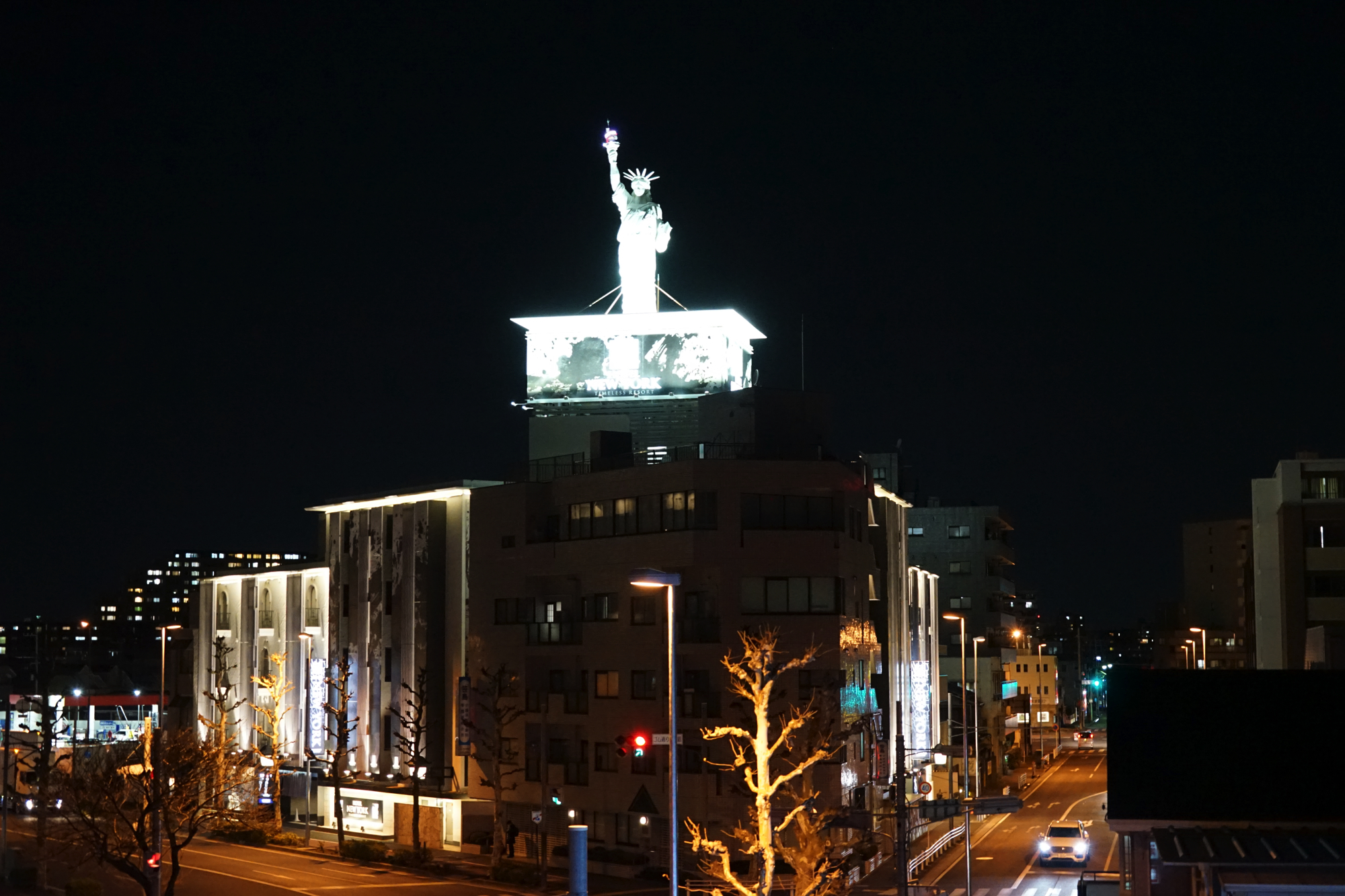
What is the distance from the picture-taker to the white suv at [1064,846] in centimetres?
5628

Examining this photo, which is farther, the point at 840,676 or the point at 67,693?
the point at 67,693

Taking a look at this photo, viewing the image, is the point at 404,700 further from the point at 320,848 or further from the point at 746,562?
the point at 746,562

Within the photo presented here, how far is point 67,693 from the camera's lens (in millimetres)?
124812

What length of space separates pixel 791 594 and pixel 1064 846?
14.3m

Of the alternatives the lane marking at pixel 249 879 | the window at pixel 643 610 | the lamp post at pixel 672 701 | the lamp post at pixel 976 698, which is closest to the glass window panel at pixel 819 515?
the window at pixel 643 610

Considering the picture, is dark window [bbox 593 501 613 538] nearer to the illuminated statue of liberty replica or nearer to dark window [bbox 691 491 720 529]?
dark window [bbox 691 491 720 529]

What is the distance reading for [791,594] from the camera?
5822 cm

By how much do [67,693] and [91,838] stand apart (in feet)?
267

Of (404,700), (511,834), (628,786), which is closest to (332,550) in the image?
(404,700)

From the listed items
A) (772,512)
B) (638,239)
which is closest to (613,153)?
(638,239)

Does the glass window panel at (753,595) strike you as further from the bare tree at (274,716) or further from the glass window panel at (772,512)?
the bare tree at (274,716)

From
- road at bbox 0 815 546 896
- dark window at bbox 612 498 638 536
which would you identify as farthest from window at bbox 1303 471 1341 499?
road at bbox 0 815 546 896

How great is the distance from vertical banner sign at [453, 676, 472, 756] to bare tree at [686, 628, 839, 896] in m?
13.6

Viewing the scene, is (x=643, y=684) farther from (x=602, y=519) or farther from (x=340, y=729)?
(x=340, y=729)
